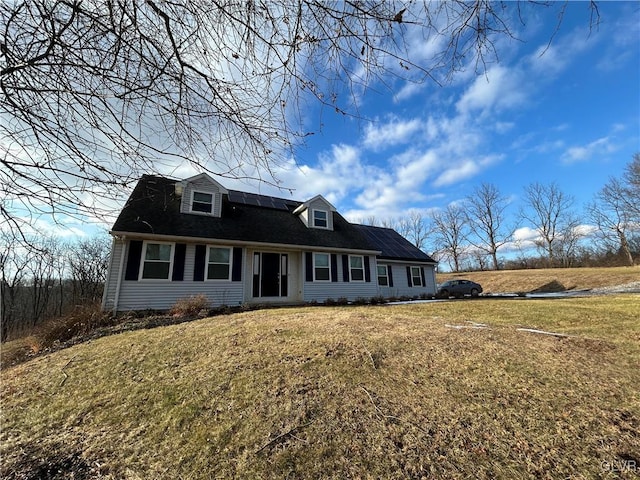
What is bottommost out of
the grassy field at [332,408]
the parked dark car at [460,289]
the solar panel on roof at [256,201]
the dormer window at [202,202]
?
the grassy field at [332,408]

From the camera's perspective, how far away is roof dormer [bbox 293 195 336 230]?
Answer: 1476 cm

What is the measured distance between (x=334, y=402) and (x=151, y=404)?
202cm

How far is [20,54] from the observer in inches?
82.8

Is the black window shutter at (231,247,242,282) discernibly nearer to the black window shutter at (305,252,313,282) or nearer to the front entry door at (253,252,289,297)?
the front entry door at (253,252,289,297)

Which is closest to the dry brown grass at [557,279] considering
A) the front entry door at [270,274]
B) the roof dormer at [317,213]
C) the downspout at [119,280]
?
the roof dormer at [317,213]

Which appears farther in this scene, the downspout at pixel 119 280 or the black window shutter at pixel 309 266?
the black window shutter at pixel 309 266

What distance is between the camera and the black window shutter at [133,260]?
959cm

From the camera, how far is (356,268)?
1430 cm

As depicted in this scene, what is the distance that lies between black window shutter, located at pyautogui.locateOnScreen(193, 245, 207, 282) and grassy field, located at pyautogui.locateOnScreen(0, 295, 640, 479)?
5.61 metres

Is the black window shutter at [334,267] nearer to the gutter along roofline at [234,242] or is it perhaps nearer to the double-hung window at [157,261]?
the gutter along roofline at [234,242]

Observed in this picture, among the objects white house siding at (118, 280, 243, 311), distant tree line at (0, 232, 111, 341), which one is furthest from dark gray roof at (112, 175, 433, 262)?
distant tree line at (0, 232, 111, 341)

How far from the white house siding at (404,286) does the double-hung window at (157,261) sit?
11930mm

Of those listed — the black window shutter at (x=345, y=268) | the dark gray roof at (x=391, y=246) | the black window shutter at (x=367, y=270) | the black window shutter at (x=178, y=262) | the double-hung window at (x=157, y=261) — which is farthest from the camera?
the dark gray roof at (x=391, y=246)

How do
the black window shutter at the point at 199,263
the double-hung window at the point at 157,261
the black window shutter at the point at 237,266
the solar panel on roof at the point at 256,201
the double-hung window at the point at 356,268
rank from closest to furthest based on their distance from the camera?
the double-hung window at the point at 157,261
the black window shutter at the point at 199,263
the black window shutter at the point at 237,266
the double-hung window at the point at 356,268
the solar panel on roof at the point at 256,201
